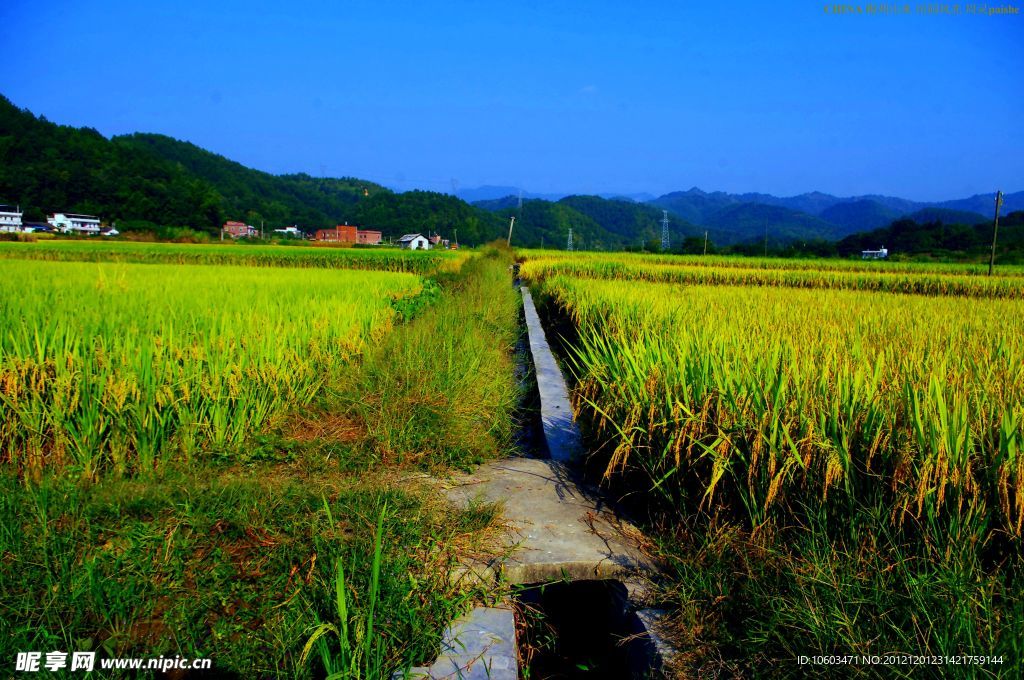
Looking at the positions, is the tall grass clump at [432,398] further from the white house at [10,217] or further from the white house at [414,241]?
the white house at [414,241]

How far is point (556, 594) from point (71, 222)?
54.5 meters

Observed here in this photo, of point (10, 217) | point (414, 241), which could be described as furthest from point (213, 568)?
point (10, 217)

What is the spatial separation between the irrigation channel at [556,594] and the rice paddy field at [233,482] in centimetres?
12

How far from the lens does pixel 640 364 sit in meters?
2.89

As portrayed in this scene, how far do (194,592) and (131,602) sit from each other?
0.49 feet

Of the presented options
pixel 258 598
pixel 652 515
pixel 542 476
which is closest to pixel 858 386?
pixel 652 515

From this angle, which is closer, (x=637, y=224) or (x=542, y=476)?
(x=542, y=476)

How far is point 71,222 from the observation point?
43406 millimetres

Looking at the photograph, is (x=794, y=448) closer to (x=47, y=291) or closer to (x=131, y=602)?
(x=131, y=602)

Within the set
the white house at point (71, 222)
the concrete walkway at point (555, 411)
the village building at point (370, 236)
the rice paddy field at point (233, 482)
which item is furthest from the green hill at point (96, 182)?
the concrete walkway at point (555, 411)

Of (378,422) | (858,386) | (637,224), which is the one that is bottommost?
(378,422)

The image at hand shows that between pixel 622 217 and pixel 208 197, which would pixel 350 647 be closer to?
pixel 208 197

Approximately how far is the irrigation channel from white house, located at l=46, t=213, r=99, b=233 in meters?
51.0

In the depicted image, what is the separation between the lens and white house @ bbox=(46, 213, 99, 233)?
42.3m
